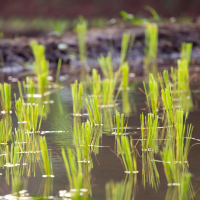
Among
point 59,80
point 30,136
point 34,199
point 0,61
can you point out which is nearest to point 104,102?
point 30,136

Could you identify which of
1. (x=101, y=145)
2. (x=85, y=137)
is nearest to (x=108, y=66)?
(x=101, y=145)

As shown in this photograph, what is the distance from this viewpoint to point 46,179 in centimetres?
129

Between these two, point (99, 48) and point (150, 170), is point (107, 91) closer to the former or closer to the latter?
point (150, 170)

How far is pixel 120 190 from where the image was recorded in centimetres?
119

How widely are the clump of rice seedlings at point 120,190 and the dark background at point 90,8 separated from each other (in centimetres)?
951

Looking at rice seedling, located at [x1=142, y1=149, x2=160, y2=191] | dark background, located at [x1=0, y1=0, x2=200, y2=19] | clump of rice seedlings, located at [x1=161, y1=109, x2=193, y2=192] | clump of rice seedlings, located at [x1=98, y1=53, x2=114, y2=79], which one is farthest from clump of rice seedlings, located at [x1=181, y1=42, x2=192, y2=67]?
dark background, located at [x1=0, y1=0, x2=200, y2=19]

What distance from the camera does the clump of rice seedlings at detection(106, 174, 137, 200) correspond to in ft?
3.72

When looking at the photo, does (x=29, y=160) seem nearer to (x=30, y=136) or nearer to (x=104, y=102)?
(x=30, y=136)

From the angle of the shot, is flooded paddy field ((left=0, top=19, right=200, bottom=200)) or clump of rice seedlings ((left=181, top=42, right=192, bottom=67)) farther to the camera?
clump of rice seedlings ((left=181, top=42, right=192, bottom=67))

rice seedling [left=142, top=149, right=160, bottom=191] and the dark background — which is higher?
the dark background

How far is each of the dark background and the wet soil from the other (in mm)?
3970

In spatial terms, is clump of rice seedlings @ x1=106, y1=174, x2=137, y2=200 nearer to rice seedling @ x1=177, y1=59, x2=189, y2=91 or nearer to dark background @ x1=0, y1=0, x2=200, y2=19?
rice seedling @ x1=177, y1=59, x2=189, y2=91

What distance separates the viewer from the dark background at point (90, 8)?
34.9 feet

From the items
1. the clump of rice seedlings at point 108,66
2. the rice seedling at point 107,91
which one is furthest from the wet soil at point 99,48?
the rice seedling at point 107,91
